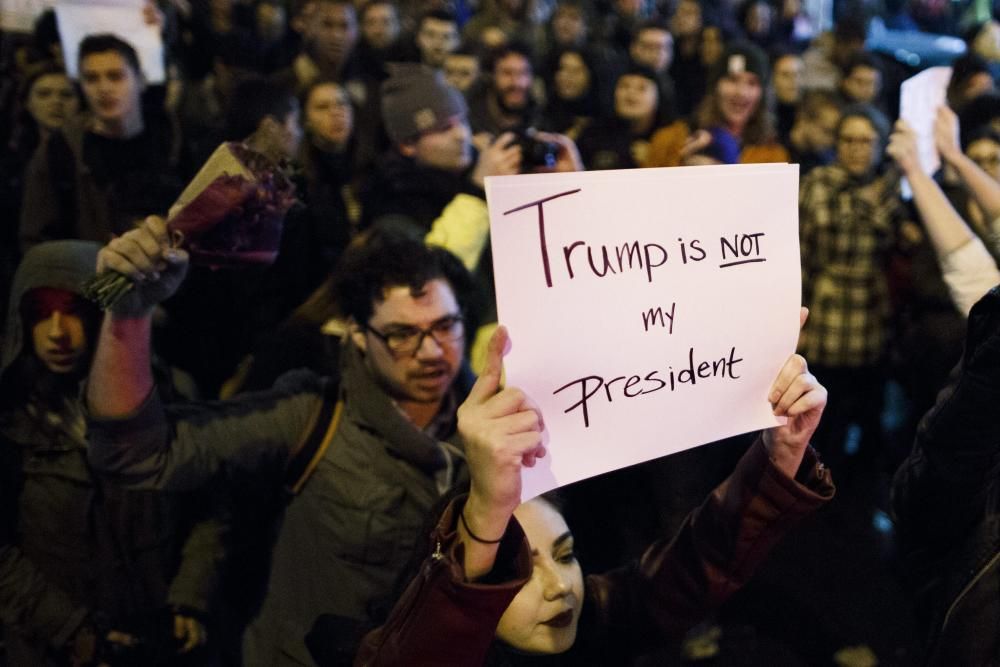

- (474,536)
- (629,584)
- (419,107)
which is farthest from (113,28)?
(474,536)

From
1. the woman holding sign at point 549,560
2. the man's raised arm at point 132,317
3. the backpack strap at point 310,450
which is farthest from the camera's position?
the backpack strap at point 310,450

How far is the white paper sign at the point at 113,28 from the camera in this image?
3.66m

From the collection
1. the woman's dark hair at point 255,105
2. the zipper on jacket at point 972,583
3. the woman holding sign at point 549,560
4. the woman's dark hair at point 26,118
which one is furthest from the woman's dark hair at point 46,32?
the zipper on jacket at point 972,583

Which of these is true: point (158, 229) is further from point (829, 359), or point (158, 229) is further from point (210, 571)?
point (829, 359)

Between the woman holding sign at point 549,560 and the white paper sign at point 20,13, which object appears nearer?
the woman holding sign at point 549,560

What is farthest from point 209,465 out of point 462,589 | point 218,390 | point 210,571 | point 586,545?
point 218,390

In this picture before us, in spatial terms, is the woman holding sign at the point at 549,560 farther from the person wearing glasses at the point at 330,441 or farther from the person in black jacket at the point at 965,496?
the person wearing glasses at the point at 330,441

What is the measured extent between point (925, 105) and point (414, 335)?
2.09 metres

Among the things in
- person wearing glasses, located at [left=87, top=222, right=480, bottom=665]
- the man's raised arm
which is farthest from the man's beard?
the man's raised arm

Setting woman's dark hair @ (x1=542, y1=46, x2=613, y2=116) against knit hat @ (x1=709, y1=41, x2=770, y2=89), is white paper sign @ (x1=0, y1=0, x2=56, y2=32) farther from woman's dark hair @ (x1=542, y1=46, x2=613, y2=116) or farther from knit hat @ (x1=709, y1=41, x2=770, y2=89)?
knit hat @ (x1=709, y1=41, x2=770, y2=89)

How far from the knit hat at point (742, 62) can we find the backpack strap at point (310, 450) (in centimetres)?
348

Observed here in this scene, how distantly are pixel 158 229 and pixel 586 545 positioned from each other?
5.42 ft

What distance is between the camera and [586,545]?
2.68 meters

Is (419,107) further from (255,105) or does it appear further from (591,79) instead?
(591,79)
